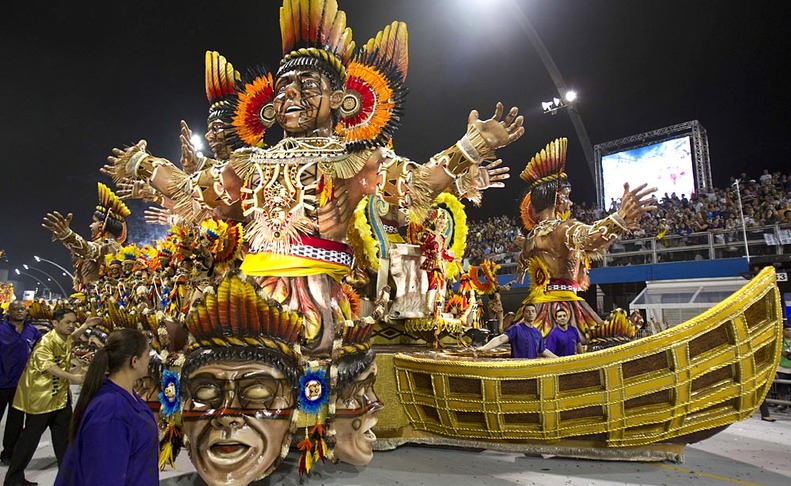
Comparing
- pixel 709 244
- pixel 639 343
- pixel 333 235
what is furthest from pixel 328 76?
pixel 709 244

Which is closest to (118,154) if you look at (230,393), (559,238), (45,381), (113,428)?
(45,381)

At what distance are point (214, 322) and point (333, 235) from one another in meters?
0.93

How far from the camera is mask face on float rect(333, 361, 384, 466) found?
2.31 m

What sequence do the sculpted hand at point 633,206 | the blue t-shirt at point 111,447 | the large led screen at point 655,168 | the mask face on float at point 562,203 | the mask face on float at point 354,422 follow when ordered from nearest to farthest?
1. the blue t-shirt at point 111,447
2. the mask face on float at point 354,422
3. the sculpted hand at point 633,206
4. the mask face on float at point 562,203
5. the large led screen at point 655,168

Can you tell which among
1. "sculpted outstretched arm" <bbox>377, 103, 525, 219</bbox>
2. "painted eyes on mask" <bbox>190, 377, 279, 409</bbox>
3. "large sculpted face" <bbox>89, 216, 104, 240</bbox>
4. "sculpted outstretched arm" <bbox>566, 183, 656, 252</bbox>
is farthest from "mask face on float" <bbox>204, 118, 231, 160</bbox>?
"large sculpted face" <bbox>89, 216, 104, 240</bbox>

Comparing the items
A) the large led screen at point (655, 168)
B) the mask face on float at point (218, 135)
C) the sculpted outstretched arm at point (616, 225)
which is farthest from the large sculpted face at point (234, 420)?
the large led screen at point (655, 168)

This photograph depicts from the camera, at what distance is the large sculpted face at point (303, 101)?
2.91m

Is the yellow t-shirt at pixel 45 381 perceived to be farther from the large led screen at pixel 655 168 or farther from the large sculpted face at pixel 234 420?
the large led screen at pixel 655 168

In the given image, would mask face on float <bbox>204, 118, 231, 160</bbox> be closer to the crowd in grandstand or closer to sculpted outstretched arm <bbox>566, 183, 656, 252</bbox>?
sculpted outstretched arm <bbox>566, 183, 656, 252</bbox>

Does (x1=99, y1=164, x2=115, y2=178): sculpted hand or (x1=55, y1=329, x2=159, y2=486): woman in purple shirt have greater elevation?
(x1=99, y1=164, x2=115, y2=178): sculpted hand

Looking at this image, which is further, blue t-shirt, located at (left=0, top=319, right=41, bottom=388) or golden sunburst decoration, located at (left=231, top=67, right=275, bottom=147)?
blue t-shirt, located at (left=0, top=319, right=41, bottom=388)

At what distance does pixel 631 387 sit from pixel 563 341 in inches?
61.0

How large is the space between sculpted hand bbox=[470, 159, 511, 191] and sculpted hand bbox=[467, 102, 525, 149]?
17 cm

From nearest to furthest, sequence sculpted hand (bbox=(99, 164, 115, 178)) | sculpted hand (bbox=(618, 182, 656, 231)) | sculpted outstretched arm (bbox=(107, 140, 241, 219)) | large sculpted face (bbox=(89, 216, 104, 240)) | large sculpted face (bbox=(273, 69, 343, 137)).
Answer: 1. large sculpted face (bbox=(273, 69, 343, 137))
2. sculpted outstretched arm (bbox=(107, 140, 241, 219))
3. sculpted hand (bbox=(99, 164, 115, 178))
4. sculpted hand (bbox=(618, 182, 656, 231))
5. large sculpted face (bbox=(89, 216, 104, 240))
